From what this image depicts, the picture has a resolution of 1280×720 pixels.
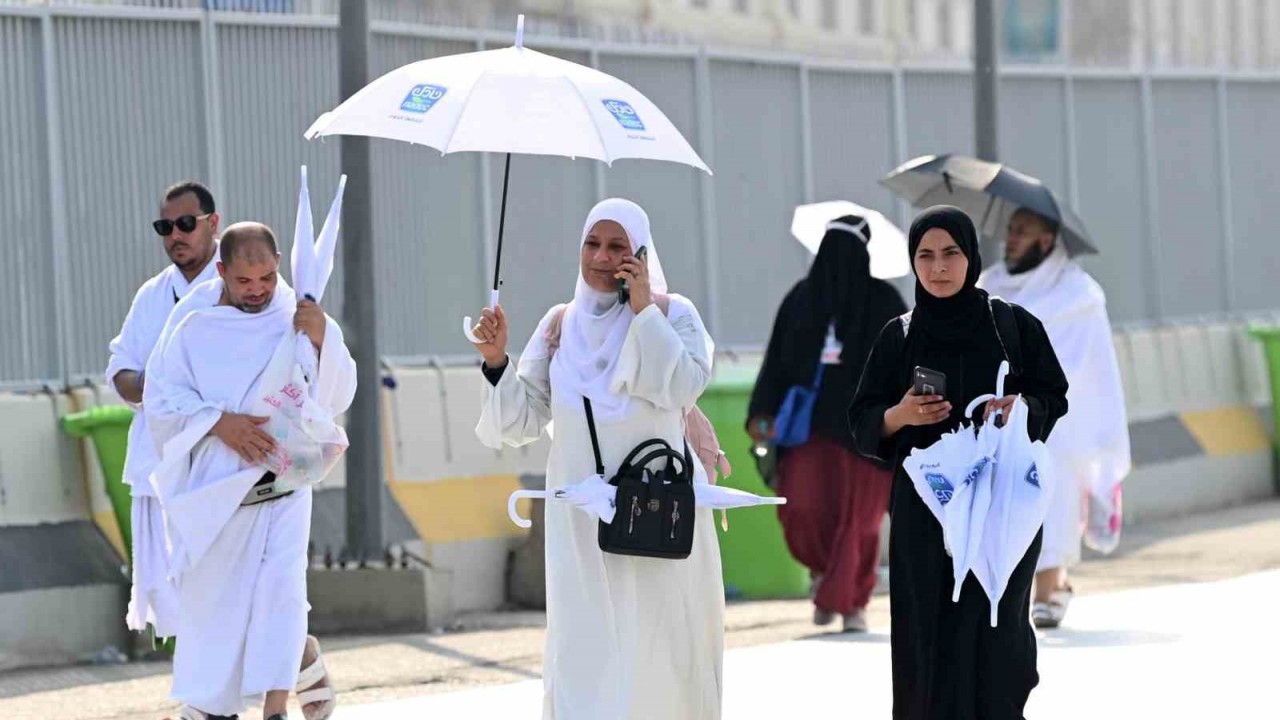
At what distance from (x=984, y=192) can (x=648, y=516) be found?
476 cm

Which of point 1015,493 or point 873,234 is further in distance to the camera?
point 873,234

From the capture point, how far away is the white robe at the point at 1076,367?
11.4 meters

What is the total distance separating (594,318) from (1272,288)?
13.8 m

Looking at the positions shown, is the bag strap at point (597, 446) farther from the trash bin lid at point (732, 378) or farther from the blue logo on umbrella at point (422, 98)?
the trash bin lid at point (732, 378)

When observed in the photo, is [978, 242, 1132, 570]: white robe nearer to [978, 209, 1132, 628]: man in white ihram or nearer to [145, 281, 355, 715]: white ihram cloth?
[978, 209, 1132, 628]: man in white ihram

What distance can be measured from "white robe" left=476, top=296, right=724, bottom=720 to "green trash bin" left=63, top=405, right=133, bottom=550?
4.20 metres

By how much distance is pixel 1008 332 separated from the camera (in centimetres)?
712

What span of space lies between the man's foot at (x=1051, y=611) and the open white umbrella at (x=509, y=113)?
14.1 feet

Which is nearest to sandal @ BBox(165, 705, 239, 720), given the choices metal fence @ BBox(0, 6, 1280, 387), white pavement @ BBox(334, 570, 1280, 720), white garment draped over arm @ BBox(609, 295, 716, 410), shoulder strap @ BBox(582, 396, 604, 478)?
white pavement @ BBox(334, 570, 1280, 720)

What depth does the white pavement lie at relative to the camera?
881 centimetres

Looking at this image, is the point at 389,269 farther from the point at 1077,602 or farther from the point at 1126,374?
the point at 1126,374

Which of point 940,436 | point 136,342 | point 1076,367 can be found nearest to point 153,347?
point 136,342

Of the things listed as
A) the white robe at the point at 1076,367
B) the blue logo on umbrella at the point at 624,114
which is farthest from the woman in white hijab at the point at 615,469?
the white robe at the point at 1076,367

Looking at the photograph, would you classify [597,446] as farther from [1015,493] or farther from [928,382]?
[1015,493]
